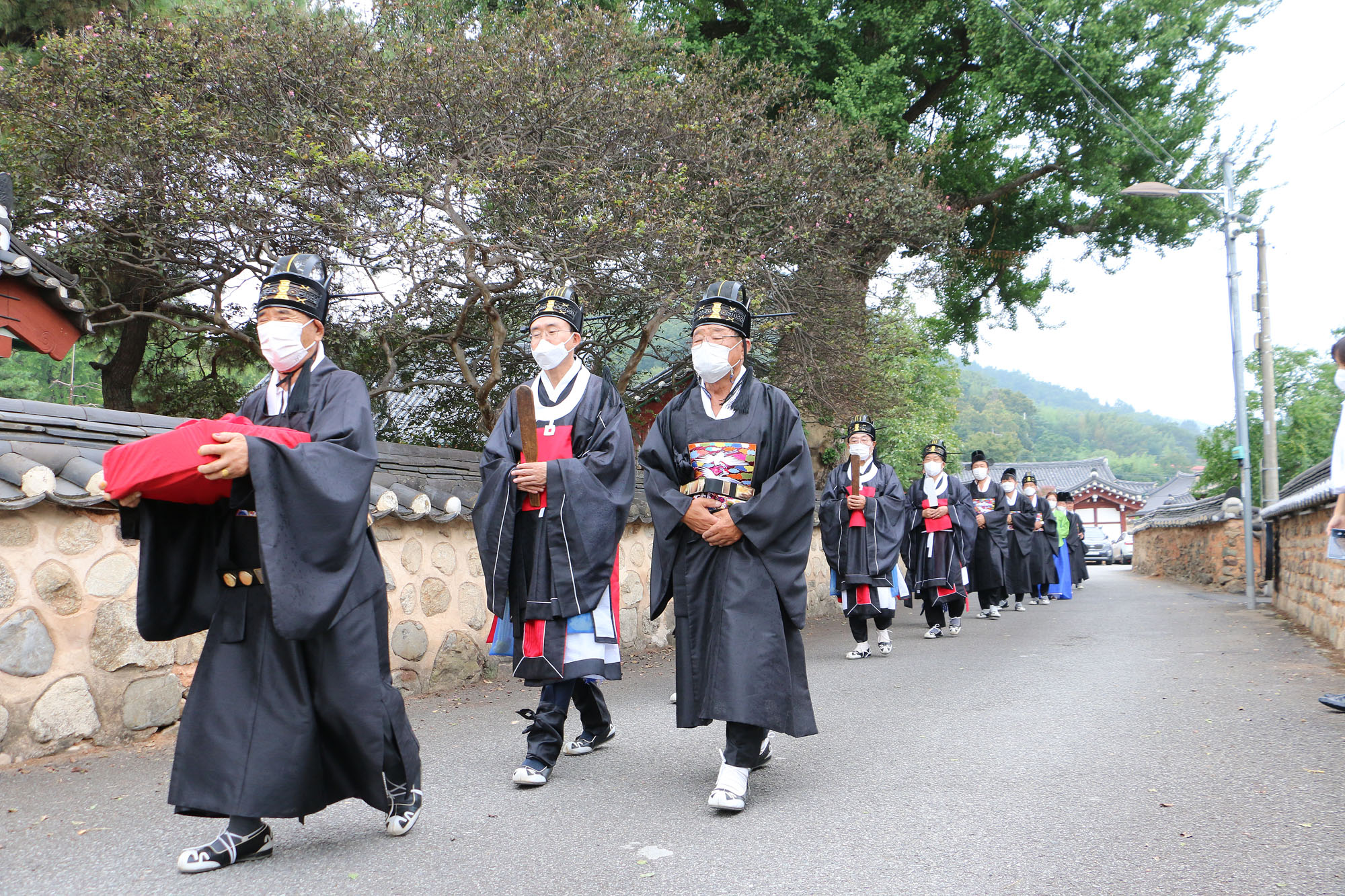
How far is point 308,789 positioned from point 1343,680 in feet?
22.9

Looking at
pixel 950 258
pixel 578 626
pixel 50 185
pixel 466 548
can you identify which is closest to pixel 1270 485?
pixel 950 258

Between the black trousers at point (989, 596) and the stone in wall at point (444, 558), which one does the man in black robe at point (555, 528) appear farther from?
the black trousers at point (989, 596)

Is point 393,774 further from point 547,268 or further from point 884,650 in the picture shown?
point 547,268

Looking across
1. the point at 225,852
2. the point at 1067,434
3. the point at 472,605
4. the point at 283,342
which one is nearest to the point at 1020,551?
the point at 472,605

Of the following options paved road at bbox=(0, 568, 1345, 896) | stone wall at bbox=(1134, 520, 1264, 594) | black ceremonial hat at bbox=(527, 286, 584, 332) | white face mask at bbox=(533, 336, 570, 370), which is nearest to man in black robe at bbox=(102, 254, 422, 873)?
paved road at bbox=(0, 568, 1345, 896)

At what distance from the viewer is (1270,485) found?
15906 millimetres

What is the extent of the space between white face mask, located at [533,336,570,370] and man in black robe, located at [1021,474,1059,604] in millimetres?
12949

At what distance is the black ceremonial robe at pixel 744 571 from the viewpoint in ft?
13.5

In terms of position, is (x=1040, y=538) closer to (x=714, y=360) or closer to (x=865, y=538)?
(x=865, y=538)

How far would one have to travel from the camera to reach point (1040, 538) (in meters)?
17.0

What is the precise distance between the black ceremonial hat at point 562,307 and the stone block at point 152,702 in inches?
111

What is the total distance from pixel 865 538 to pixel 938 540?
7.17 feet

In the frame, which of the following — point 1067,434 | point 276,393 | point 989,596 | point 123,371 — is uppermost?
point 1067,434

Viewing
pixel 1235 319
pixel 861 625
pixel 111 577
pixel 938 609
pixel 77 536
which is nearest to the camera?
pixel 77 536
